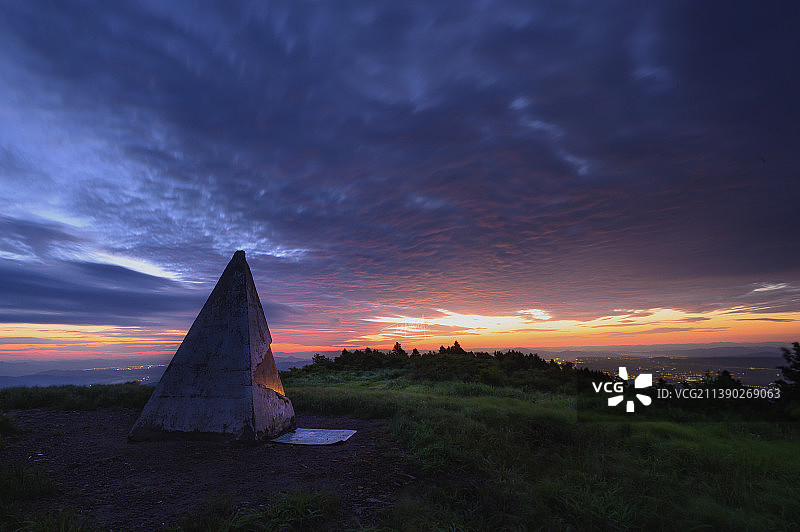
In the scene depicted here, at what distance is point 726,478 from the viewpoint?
218 inches

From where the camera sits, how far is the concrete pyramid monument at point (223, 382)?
6820mm

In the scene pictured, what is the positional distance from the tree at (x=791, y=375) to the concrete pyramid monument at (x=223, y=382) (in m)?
11.6

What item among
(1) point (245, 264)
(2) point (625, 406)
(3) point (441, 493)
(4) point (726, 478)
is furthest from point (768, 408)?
(1) point (245, 264)

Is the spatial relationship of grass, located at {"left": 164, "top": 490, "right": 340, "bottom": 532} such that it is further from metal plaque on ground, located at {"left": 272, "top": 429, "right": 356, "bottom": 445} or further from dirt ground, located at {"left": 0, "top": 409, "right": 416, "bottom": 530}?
metal plaque on ground, located at {"left": 272, "top": 429, "right": 356, "bottom": 445}

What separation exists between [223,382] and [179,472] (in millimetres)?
1934

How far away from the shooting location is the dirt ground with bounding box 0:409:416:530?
13.9ft

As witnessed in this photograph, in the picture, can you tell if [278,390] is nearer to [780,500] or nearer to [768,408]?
[780,500]

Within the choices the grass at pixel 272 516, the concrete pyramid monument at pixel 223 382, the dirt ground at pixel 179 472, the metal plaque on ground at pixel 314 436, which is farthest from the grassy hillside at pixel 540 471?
the concrete pyramid monument at pixel 223 382

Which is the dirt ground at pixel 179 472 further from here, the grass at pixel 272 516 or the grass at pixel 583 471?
the grass at pixel 583 471

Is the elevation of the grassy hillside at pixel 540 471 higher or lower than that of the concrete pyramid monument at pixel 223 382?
lower

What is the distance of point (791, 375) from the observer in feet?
30.0

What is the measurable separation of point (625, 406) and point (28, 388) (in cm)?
1720

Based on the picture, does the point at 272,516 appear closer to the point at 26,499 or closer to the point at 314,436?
the point at 26,499

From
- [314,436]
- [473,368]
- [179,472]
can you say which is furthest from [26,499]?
[473,368]
